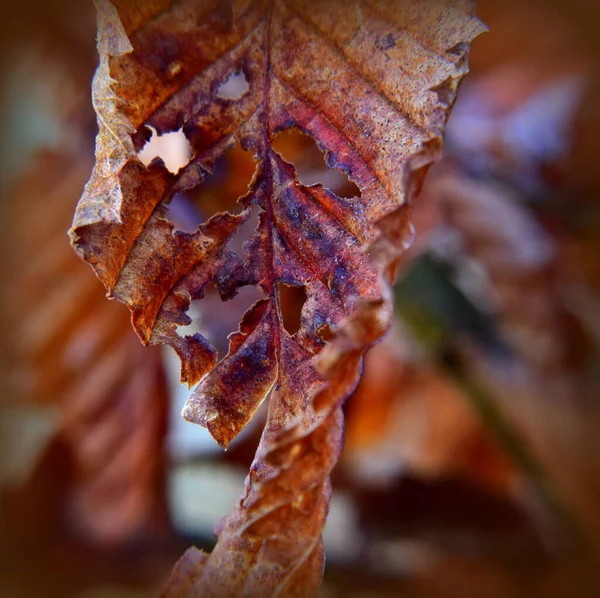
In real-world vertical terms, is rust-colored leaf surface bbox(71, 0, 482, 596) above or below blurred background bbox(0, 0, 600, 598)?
below

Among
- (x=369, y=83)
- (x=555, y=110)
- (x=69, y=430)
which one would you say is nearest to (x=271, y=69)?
(x=369, y=83)

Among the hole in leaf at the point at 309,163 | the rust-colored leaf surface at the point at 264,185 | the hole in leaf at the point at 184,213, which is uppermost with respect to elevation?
the hole in leaf at the point at 309,163

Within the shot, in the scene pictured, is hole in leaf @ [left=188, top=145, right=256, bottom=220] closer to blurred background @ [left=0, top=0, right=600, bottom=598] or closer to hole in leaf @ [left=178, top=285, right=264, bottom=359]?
hole in leaf @ [left=178, top=285, right=264, bottom=359]

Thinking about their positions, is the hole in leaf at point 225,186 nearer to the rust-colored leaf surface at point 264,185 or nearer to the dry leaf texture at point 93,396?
the rust-colored leaf surface at point 264,185

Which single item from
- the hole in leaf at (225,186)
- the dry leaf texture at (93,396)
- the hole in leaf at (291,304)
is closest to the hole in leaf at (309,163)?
the hole in leaf at (225,186)

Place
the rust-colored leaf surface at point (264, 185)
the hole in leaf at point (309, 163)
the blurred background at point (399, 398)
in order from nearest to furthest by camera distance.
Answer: the rust-colored leaf surface at point (264, 185)
the hole in leaf at point (309, 163)
the blurred background at point (399, 398)

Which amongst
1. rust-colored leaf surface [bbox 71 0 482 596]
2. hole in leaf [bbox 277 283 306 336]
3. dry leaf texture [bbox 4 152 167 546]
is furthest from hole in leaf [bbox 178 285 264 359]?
rust-colored leaf surface [bbox 71 0 482 596]
